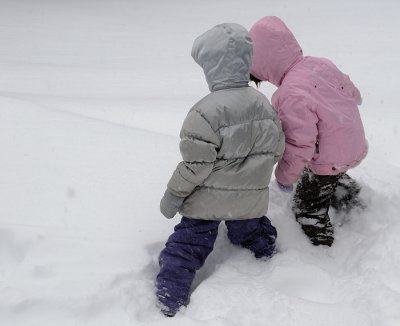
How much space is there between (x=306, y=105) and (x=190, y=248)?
936mm

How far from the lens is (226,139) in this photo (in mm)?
2287

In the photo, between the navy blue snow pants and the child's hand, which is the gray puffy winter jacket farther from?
the child's hand

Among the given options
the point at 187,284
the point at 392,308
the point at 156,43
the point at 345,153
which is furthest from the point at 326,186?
the point at 156,43

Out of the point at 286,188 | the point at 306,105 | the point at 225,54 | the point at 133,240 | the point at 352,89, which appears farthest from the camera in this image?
the point at 286,188

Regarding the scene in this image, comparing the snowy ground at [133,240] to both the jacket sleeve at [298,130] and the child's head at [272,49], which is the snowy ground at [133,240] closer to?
the jacket sleeve at [298,130]

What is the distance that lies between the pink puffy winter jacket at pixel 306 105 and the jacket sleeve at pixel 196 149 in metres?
0.48

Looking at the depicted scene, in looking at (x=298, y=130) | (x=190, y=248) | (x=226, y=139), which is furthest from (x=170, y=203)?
(x=298, y=130)

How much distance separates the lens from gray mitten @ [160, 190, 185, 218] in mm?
2430

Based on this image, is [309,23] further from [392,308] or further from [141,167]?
[392,308]

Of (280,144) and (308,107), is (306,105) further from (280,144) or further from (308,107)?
(280,144)

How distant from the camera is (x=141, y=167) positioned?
3086 mm

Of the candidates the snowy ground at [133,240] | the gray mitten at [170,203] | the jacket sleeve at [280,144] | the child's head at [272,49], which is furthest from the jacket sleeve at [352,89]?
the gray mitten at [170,203]

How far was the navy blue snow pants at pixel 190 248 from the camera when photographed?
2406 mm

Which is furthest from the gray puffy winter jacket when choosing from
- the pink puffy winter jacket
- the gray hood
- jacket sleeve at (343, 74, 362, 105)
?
jacket sleeve at (343, 74, 362, 105)
